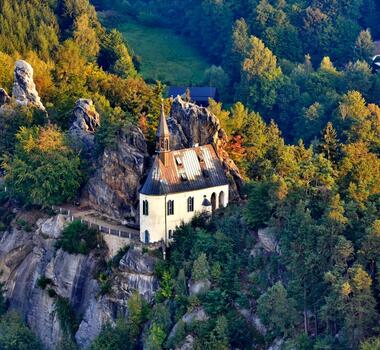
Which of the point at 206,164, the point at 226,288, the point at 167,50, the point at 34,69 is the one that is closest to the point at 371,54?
the point at 167,50

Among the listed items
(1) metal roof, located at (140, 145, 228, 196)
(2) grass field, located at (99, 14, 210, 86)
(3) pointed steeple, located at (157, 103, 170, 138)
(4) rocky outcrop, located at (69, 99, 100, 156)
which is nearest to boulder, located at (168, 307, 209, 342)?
(1) metal roof, located at (140, 145, 228, 196)

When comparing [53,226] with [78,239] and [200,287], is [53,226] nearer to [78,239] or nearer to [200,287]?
[78,239]

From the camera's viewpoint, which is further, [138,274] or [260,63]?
[260,63]

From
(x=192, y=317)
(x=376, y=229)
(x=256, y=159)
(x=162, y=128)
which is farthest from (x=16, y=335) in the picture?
(x=376, y=229)

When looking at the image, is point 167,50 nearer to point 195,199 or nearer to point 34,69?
point 34,69

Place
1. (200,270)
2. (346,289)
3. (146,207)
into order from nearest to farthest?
(346,289), (200,270), (146,207)

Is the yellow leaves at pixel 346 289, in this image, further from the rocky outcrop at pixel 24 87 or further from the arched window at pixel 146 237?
the rocky outcrop at pixel 24 87

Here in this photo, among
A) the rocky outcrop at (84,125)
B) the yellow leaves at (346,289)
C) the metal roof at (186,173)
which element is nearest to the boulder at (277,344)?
the yellow leaves at (346,289)
